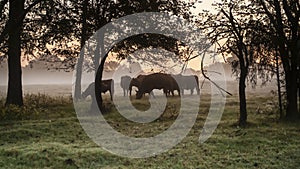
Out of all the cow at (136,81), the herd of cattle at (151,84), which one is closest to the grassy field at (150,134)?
the herd of cattle at (151,84)

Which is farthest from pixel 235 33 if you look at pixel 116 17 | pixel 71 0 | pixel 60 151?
→ pixel 60 151

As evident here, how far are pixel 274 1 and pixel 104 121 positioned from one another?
10585mm

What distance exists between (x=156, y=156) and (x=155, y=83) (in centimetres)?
2191

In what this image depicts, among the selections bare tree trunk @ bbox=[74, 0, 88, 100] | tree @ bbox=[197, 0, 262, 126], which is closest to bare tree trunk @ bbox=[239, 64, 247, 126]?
tree @ bbox=[197, 0, 262, 126]

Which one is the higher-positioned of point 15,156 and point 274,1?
point 274,1

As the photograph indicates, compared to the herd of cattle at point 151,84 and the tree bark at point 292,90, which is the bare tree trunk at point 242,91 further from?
the herd of cattle at point 151,84

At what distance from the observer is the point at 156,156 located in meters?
12.3

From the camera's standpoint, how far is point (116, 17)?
→ 74.5 feet

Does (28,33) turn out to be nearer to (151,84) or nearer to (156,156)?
(151,84)

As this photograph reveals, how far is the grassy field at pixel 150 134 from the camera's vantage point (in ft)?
37.6

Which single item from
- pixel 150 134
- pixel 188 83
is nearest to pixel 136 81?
pixel 188 83

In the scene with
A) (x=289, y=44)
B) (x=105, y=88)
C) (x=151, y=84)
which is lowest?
(x=105, y=88)

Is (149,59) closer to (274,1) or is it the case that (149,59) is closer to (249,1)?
(249,1)

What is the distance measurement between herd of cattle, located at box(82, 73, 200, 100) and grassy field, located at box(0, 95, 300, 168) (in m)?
10.7
